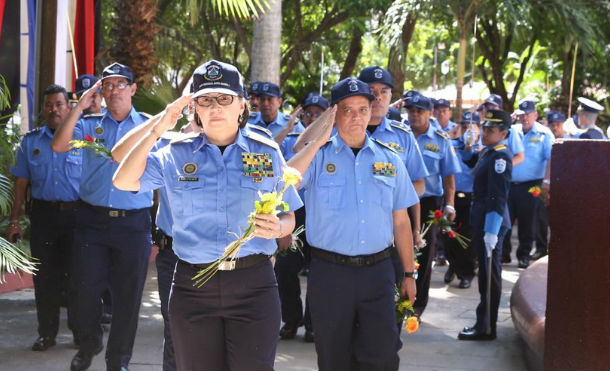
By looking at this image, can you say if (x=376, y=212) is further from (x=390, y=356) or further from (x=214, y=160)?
(x=214, y=160)

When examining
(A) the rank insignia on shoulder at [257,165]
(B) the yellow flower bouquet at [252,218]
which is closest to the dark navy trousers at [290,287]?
(A) the rank insignia on shoulder at [257,165]

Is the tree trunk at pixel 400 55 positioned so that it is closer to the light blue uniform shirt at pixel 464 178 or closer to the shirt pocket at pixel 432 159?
the light blue uniform shirt at pixel 464 178

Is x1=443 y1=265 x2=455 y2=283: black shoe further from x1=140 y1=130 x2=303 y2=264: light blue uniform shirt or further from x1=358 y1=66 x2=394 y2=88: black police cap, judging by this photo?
x1=140 y1=130 x2=303 y2=264: light blue uniform shirt

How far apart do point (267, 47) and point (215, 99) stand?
25.4 ft

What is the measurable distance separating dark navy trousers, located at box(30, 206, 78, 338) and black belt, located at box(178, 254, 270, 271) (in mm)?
3390

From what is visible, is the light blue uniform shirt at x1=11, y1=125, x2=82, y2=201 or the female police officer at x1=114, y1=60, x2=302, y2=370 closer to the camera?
the female police officer at x1=114, y1=60, x2=302, y2=370

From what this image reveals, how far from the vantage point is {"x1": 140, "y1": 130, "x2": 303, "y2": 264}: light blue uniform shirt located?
4.51 m

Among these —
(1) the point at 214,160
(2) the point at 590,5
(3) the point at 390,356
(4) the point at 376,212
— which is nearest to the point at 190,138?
(1) the point at 214,160

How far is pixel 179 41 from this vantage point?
2016 centimetres

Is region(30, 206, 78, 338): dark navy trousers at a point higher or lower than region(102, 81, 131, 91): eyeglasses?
lower

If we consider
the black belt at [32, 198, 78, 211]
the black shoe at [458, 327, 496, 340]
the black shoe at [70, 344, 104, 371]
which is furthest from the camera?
the black shoe at [458, 327, 496, 340]

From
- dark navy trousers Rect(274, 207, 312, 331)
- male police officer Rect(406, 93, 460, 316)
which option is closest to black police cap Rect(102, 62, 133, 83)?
dark navy trousers Rect(274, 207, 312, 331)

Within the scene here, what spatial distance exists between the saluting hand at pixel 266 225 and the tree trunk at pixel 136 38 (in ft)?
26.7

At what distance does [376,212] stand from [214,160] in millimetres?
1271
